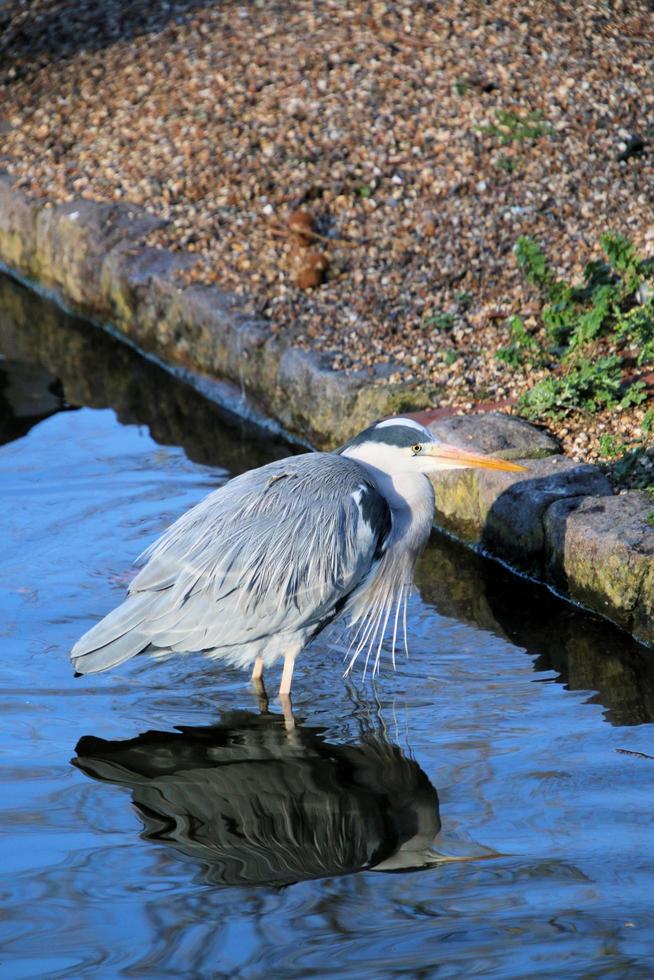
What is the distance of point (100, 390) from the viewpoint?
816 cm

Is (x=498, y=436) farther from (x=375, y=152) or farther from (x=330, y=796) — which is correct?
(x=375, y=152)

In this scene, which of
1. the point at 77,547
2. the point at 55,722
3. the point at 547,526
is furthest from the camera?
the point at 77,547

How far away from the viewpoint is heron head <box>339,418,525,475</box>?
493 cm

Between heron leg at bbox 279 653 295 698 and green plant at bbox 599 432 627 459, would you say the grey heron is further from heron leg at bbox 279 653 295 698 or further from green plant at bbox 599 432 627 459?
green plant at bbox 599 432 627 459

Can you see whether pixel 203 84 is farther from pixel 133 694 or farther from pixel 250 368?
pixel 133 694

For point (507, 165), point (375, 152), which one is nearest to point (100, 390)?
point (375, 152)

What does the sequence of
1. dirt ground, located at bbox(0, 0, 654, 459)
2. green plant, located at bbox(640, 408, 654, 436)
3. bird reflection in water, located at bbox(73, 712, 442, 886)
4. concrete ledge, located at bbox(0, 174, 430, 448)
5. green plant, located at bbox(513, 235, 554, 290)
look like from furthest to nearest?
dirt ground, located at bbox(0, 0, 654, 459)
concrete ledge, located at bbox(0, 174, 430, 448)
green plant, located at bbox(513, 235, 554, 290)
green plant, located at bbox(640, 408, 654, 436)
bird reflection in water, located at bbox(73, 712, 442, 886)

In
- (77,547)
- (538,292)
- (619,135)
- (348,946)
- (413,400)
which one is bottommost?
(348,946)

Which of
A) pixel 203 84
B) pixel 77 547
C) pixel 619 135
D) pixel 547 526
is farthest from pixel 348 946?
pixel 203 84

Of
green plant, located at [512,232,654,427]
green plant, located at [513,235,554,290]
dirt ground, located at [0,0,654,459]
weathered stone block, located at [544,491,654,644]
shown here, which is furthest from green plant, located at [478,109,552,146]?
weathered stone block, located at [544,491,654,644]

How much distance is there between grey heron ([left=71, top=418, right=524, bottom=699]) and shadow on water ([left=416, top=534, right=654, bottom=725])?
0.75 meters

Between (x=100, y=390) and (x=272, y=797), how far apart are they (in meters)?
4.36

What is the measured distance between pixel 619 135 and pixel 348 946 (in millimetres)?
6382

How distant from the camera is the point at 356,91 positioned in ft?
30.4
